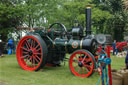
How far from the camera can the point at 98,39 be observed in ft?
21.7

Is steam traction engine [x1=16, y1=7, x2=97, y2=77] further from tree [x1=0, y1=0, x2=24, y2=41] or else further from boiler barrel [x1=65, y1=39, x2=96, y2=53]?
tree [x1=0, y1=0, x2=24, y2=41]

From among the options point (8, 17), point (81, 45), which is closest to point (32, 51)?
point (81, 45)

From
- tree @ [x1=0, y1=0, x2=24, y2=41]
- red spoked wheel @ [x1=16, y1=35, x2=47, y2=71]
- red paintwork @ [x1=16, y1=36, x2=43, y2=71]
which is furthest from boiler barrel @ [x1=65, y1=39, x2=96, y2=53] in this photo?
tree @ [x1=0, y1=0, x2=24, y2=41]

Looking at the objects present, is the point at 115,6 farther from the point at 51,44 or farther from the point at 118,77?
the point at 118,77

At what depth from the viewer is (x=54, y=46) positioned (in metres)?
6.95

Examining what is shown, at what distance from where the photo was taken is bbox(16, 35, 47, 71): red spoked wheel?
Result: 643 centimetres

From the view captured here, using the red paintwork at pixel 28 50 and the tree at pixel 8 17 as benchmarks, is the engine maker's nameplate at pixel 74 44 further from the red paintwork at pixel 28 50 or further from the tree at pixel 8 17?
the tree at pixel 8 17

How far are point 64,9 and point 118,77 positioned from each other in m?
19.9

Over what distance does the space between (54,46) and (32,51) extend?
904 mm

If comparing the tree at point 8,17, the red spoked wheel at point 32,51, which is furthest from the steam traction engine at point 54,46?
the tree at point 8,17

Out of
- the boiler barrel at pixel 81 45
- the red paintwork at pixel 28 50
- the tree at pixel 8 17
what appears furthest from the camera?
the tree at pixel 8 17

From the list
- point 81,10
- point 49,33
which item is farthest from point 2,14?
point 81,10

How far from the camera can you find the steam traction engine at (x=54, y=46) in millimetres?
6180

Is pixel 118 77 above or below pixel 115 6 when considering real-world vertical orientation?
below
